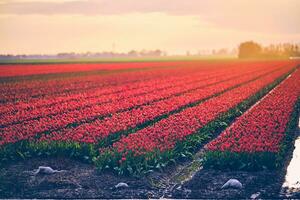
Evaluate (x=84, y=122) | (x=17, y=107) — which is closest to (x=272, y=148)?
(x=84, y=122)

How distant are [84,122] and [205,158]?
637cm

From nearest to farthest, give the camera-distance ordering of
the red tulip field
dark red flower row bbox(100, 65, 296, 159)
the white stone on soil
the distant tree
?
the white stone on soil < the red tulip field < dark red flower row bbox(100, 65, 296, 159) < the distant tree

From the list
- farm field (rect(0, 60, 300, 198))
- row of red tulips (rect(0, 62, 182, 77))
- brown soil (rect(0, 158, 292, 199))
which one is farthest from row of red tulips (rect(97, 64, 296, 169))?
row of red tulips (rect(0, 62, 182, 77))

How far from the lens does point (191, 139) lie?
42.3ft

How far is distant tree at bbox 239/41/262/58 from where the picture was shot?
15250cm

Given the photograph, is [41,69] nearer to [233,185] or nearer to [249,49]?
[233,185]

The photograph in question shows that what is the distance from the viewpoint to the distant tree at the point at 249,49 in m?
152

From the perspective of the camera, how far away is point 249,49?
153125 mm

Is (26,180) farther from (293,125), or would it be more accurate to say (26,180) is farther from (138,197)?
(293,125)

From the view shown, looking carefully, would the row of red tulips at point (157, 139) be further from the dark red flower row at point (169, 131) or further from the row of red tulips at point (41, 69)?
the row of red tulips at point (41, 69)

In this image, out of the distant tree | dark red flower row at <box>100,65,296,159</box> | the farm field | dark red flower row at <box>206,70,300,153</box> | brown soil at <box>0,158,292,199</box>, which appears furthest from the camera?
the distant tree

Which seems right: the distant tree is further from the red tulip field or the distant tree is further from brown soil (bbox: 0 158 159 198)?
brown soil (bbox: 0 158 159 198)

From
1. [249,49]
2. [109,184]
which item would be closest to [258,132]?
[109,184]

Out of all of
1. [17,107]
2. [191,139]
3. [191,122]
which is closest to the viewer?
[191,139]
